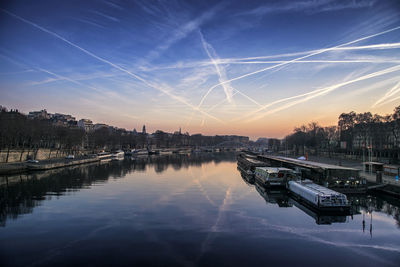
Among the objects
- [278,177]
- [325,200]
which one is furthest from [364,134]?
[325,200]

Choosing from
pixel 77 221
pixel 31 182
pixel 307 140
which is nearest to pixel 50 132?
pixel 31 182

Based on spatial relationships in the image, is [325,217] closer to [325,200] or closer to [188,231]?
[325,200]

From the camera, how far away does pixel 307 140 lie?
369ft

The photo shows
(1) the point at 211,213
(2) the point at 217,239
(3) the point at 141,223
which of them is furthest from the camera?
(1) the point at 211,213

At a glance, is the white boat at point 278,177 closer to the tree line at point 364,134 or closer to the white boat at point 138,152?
→ the tree line at point 364,134

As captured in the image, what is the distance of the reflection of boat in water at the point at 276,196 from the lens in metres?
28.7

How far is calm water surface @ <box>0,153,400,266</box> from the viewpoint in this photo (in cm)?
1427

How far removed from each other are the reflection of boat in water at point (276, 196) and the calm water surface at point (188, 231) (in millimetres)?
117

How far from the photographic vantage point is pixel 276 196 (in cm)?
3281

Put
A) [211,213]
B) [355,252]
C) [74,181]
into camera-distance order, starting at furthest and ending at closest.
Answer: [74,181] → [211,213] → [355,252]

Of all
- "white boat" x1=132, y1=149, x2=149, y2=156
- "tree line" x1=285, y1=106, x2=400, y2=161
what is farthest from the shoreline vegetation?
"white boat" x1=132, y1=149, x2=149, y2=156

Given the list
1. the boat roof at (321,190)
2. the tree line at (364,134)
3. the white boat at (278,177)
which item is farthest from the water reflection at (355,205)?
the tree line at (364,134)

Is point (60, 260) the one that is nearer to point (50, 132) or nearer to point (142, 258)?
point (142, 258)

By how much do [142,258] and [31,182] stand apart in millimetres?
33461
